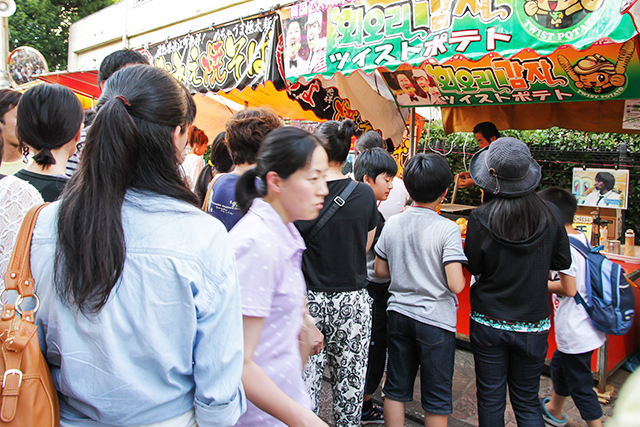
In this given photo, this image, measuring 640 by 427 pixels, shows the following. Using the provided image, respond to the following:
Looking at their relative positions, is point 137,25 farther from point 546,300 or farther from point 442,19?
point 546,300

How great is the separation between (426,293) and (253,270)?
145 cm

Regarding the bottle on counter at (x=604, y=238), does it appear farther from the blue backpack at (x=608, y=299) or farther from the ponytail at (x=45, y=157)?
the ponytail at (x=45, y=157)

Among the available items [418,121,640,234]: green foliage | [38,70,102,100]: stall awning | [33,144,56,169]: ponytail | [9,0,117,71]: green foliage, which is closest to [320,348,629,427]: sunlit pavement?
[33,144,56,169]: ponytail

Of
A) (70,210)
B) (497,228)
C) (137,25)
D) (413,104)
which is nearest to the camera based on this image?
(70,210)

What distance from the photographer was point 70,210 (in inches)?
36.6

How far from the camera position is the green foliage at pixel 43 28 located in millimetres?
17250

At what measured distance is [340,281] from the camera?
2.29 meters

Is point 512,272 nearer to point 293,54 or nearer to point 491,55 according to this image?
point 491,55

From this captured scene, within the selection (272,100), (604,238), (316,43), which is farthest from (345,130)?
(272,100)

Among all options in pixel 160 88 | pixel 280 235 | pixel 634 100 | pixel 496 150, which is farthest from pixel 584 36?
pixel 160 88

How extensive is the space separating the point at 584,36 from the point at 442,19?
1.01 meters

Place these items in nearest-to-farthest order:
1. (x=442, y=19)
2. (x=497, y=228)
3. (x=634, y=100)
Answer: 1. (x=497, y=228)
2. (x=442, y=19)
3. (x=634, y=100)

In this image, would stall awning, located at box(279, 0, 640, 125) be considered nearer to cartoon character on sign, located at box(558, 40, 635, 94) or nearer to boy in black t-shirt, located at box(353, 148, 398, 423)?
cartoon character on sign, located at box(558, 40, 635, 94)

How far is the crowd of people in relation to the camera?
936 mm
